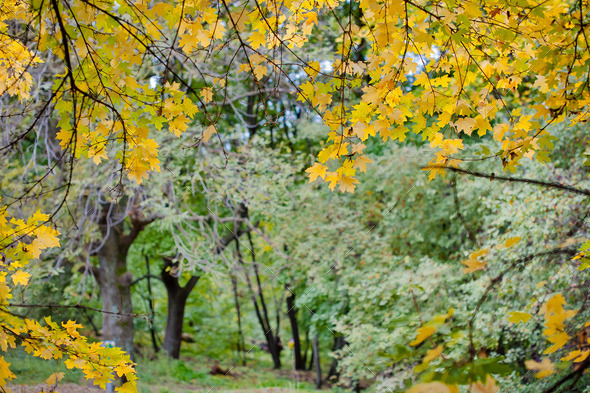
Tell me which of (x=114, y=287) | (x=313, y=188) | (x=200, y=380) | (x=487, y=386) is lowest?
(x=200, y=380)

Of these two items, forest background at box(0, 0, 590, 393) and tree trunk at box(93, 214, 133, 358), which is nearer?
forest background at box(0, 0, 590, 393)

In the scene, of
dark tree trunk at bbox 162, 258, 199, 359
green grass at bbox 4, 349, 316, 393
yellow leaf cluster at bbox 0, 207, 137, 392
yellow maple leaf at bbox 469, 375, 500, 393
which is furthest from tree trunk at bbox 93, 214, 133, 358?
yellow maple leaf at bbox 469, 375, 500, 393

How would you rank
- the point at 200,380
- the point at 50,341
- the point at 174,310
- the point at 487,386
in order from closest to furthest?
the point at 487,386 → the point at 50,341 → the point at 200,380 → the point at 174,310

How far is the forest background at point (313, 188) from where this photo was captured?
64.9 inches

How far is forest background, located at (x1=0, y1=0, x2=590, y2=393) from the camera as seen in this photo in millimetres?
1647

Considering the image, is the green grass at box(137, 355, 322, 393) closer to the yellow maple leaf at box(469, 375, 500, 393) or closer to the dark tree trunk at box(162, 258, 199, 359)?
the dark tree trunk at box(162, 258, 199, 359)

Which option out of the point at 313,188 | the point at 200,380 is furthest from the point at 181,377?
the point at 313,188

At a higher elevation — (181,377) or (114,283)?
(114,283)

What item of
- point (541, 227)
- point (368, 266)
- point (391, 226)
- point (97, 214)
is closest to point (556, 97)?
point (541, 227)

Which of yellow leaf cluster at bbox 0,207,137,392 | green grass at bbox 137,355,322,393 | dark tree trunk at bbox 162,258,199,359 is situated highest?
dark tree trunk at bbox 162,258,199,359

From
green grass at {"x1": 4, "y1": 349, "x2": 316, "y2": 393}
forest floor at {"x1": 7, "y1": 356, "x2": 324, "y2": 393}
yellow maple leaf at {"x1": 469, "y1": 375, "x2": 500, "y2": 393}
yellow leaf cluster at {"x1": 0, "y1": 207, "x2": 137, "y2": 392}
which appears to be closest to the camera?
yellow maple leaf at {"x1": 469, "y1": 375, "x2": 500, "y2": 393}

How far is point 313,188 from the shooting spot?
6.38m

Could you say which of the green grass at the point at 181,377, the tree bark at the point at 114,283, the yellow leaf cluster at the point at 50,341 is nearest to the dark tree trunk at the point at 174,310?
the green grass at the point at 181,377

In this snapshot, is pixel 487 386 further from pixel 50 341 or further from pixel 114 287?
pixel 114 287
